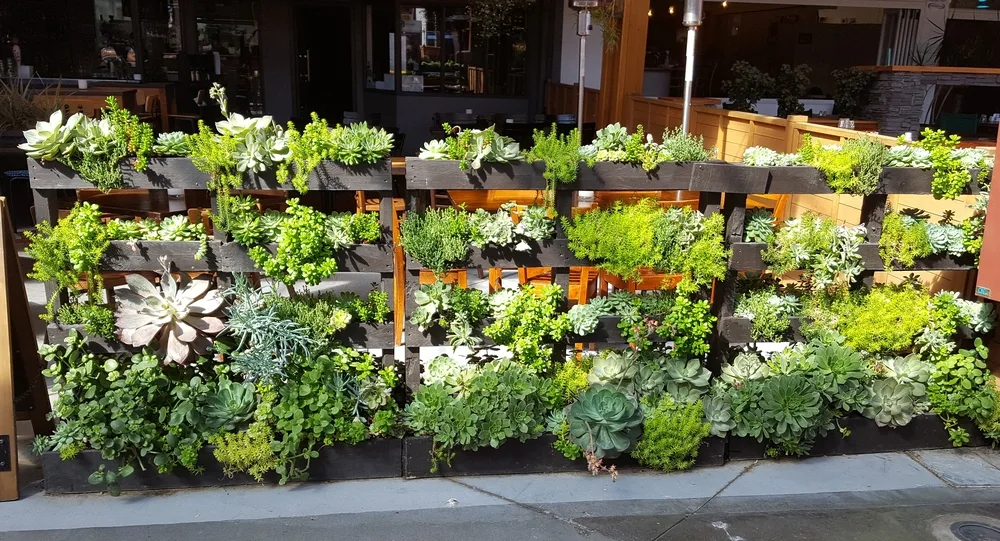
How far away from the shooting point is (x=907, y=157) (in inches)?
144

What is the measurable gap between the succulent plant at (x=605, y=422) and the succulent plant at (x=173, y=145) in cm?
204

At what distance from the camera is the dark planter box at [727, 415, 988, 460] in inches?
148

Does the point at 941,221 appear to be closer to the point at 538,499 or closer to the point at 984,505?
the point at 984,505

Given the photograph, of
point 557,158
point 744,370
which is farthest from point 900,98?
point 557,158

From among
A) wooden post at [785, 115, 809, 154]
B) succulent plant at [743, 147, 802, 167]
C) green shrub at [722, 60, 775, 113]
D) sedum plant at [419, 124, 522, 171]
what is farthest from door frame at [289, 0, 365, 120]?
succulent plant at [743, 147, 802, 167]

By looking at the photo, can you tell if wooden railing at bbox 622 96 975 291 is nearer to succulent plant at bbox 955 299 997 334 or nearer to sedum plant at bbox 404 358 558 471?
succulent plant at bbox 955 299 997 334

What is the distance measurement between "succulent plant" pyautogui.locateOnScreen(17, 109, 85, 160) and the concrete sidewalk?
1456 mm

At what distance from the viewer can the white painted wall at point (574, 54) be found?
11211 millimetres

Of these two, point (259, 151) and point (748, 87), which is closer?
point (259, 151)

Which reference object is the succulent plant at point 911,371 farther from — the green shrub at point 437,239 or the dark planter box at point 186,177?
the dark planter box at point 186,177

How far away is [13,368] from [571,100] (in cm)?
850

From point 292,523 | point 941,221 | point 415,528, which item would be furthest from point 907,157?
point 292,523

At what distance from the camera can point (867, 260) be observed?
3723 mm

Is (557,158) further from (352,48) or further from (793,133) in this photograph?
(352,48)
